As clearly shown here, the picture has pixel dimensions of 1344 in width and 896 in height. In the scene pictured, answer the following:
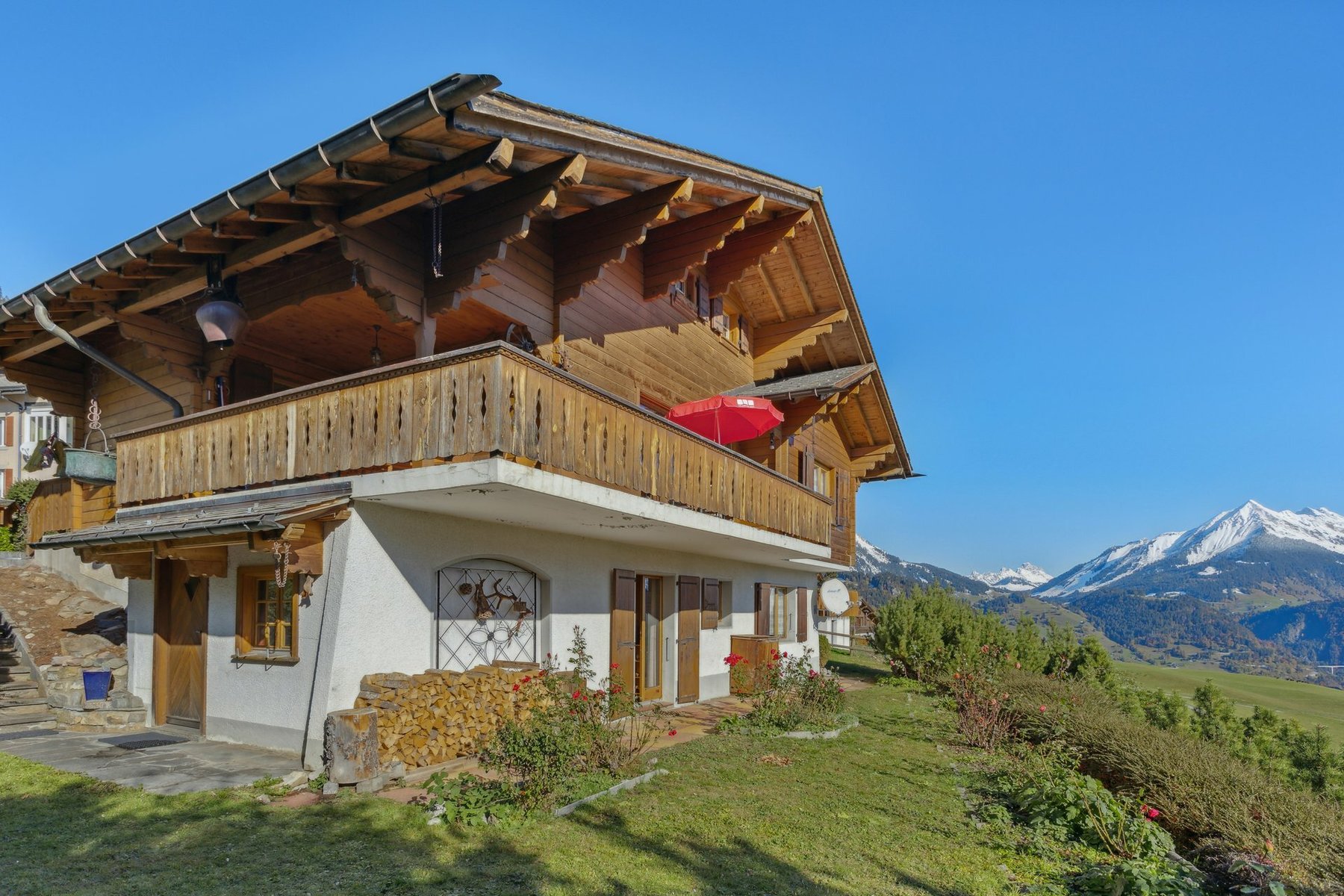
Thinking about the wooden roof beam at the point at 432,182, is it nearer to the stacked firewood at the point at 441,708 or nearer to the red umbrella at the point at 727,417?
the stacked firewood at the point at 441,708

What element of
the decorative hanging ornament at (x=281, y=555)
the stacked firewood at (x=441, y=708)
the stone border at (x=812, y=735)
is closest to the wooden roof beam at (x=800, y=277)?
the stone border at (x=812, y=735)

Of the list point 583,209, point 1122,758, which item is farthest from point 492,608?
point 1122,758

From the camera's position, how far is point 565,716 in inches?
305

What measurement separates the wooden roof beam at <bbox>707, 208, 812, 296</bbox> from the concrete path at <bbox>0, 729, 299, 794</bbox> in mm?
10489

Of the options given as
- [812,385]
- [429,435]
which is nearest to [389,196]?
[429,435]

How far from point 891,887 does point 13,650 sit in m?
13.8

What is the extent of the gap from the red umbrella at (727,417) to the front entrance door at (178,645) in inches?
286

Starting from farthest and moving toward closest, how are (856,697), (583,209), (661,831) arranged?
(856,697) → (583,209) → (661,831)

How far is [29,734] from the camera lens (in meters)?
9.77

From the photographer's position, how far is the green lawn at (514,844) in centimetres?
534

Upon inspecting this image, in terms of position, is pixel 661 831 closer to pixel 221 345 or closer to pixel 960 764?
pixel 960 764

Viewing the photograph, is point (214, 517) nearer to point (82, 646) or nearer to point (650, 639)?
point (82, 646)

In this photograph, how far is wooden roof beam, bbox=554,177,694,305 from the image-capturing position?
10.7m

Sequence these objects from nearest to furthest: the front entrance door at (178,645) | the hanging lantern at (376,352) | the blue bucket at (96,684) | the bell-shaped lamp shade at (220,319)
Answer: the bell-shaped lamp shade at (220,319) < the front entrance door at (178,645) < the blue bucket at (96,684) < the hanging lantern at (376,352)
